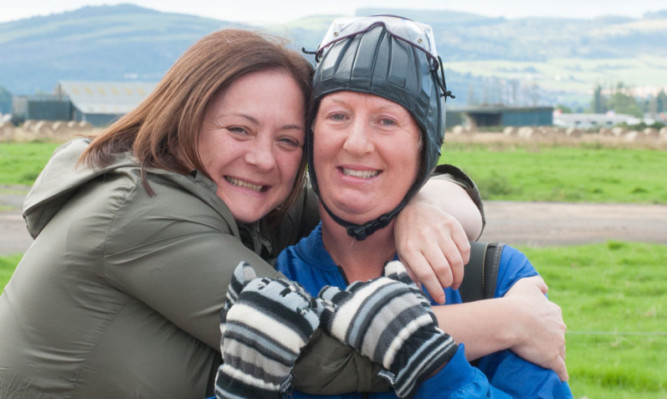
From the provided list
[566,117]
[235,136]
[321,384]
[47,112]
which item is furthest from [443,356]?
[566,117]

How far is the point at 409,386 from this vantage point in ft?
7.80

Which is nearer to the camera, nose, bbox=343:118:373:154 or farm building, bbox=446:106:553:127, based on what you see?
nose, bbox=343:118:373:154

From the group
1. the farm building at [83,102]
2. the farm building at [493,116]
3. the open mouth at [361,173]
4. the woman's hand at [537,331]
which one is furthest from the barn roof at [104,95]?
the woman's hand at [537,331]

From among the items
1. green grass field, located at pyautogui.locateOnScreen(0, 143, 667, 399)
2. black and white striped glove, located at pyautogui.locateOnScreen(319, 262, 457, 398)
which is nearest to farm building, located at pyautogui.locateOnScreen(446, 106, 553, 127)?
green grass field, located at pyautogui.locateOnScreen(0, 143, 667, 399)

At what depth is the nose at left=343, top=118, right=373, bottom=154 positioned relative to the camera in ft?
9.18

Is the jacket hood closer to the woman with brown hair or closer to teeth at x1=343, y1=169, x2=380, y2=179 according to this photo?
the woman with brown hair

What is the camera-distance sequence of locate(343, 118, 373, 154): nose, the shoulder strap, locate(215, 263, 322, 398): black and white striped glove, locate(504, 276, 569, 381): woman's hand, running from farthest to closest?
the shoulder strap, locate(343, 118, 373, 154): nose, locate(504, 276, 569, 381): woman's hand, locate(215, 263, 322, 398): black and white striped glove

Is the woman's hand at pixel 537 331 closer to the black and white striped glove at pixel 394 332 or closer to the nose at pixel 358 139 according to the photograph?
the black and white striped glove at pixel 394 332

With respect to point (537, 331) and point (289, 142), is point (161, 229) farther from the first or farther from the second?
point (537, 331)

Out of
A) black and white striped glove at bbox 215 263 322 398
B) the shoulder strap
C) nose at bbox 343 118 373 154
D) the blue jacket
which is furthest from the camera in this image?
the shoulder strap

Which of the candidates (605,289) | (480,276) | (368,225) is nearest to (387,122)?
(368,225)

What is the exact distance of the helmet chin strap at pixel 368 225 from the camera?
3.00 m

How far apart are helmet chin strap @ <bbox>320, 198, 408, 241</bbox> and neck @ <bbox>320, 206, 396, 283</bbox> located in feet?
0.16

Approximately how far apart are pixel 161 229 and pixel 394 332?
2.38 ft
